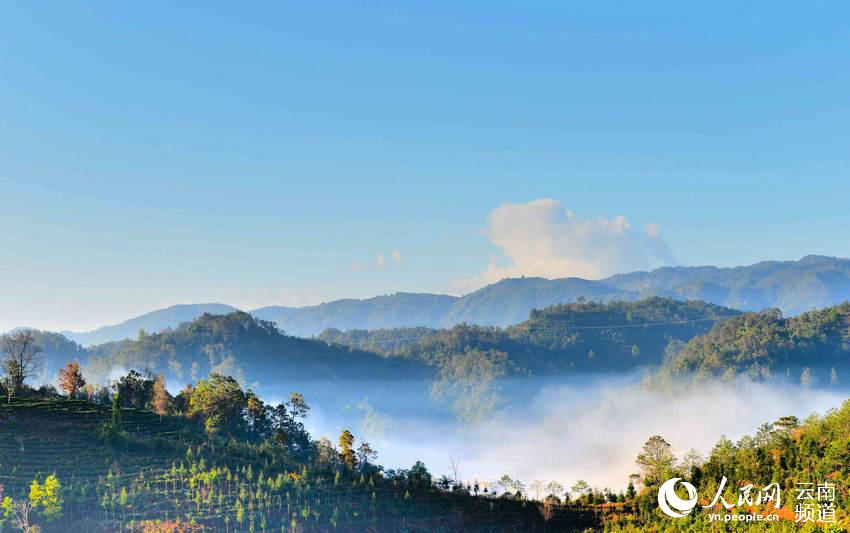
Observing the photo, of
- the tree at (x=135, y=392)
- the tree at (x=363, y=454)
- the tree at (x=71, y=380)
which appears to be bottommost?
the tree at (x=363, y=454)

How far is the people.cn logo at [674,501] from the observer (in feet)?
210

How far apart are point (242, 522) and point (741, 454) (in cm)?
5400

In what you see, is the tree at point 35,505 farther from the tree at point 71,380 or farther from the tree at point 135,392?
the tree at point 135,392

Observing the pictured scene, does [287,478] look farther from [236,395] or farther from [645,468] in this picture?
[645,468]

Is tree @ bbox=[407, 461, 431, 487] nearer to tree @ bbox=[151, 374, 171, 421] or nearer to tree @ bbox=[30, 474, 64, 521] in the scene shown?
tree @ bbox=[151, 374, 171, 421]

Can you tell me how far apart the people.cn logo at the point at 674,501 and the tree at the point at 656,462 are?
9.23 m

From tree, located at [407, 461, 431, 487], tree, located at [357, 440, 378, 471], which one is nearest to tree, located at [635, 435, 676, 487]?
tree, located at [407, 461, 431, 487]

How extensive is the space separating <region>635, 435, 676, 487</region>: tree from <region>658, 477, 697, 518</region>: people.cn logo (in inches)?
363

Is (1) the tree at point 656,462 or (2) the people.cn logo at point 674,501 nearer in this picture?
(2) the people.cn logo at point 674,501

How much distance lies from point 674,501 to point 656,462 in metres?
15.2

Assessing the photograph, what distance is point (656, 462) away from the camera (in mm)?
81500

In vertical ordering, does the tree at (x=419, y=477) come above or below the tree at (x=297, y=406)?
below

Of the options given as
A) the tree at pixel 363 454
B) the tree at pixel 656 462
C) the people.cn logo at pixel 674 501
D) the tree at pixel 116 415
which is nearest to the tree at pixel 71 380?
the tree at pixel 116 415

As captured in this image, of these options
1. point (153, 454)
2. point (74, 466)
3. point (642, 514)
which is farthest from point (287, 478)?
point (642, 514)
